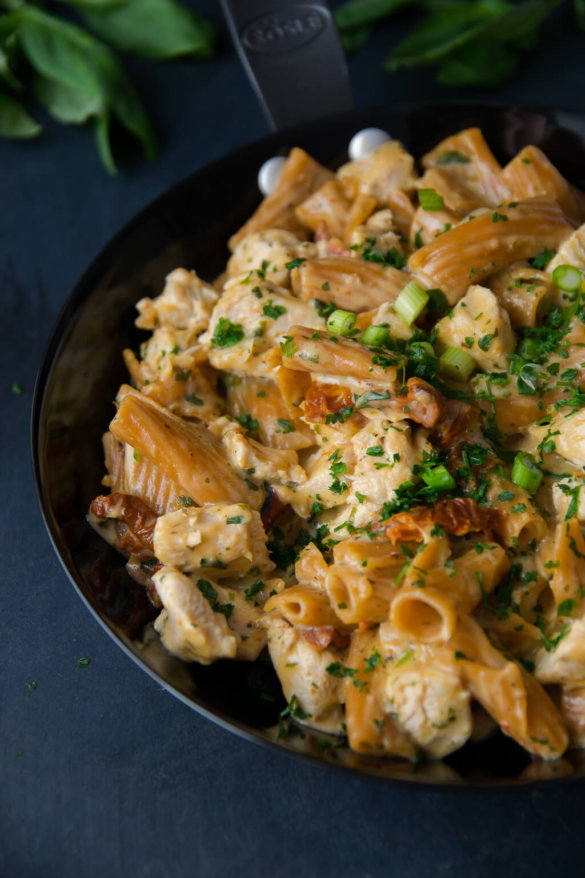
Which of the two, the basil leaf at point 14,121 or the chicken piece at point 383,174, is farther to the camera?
the basil leaf at point 14,121

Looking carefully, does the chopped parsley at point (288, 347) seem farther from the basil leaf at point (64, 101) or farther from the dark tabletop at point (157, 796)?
the basil leaf at point (64, 101)

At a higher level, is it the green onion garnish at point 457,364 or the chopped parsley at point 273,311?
the chopped parsley at point 273,311

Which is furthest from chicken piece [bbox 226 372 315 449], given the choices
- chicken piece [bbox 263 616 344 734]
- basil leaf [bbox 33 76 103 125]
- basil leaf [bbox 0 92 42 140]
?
basil leaf [bbox 0 92 42 140]

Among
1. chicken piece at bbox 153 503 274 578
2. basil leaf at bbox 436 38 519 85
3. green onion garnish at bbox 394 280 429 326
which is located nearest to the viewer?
chicken piece at bbox 153 503 274 578

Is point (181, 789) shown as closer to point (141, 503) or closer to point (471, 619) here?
point (141, 503)

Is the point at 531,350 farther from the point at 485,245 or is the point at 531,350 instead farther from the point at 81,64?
the point at 81,64

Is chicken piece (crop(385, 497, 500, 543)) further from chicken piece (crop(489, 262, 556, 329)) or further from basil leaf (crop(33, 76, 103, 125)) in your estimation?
basil leaf (crop(33, 76, 103, 125))

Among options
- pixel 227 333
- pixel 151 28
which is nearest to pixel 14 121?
pixel 151 28

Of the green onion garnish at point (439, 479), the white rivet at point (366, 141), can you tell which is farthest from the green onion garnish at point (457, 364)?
the white rivet at point (366, 141)
